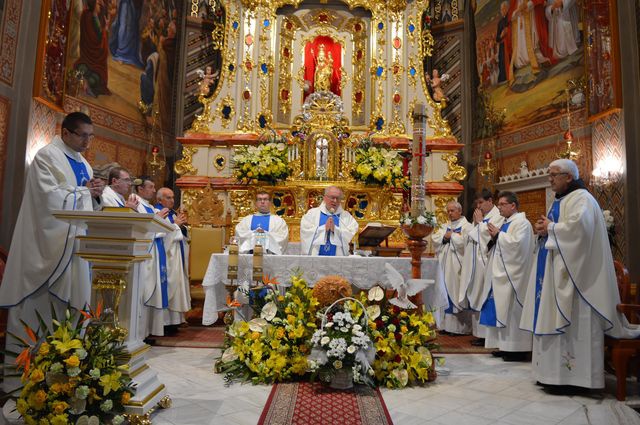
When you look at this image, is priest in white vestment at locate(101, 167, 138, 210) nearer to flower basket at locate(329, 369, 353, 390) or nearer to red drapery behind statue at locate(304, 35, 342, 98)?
flower basket at locate(329, 369, 353, 390)

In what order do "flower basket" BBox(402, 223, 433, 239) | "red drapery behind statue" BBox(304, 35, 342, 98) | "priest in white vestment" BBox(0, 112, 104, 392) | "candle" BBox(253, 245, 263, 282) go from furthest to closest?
"red drapery behind statue" BBox(304, 35, 342, 98) → "candle" BBox(253, 245, 263, 282) → "flower basket" BBox(402, 223, 433, 239) → "priest in white vestment" BBox(0, 112, 104, 392)

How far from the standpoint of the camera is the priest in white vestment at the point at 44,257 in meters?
3.85

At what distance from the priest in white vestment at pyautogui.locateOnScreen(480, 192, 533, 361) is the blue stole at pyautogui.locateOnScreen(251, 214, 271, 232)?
10.1 feet

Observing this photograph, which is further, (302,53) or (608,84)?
(302,53)

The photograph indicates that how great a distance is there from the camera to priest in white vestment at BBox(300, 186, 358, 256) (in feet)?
22.0

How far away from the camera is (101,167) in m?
10.3

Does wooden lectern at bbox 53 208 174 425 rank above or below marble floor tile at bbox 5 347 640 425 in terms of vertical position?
above

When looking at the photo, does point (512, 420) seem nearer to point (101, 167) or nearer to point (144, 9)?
point (101, 167)

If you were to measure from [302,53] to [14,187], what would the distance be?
6.19 m

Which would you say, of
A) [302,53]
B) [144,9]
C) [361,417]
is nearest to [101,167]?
[144,9]

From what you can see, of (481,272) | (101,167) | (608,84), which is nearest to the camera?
(481,272)

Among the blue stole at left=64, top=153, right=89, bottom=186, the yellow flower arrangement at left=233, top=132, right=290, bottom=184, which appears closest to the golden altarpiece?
the yellow flower arrangement at left=233, top=132, right=290, bottom=184

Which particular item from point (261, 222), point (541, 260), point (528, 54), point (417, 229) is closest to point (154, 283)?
point (261, 222)

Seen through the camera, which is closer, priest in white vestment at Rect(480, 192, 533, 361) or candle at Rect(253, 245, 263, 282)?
candle at Rect(253, 245, 263, 282)
